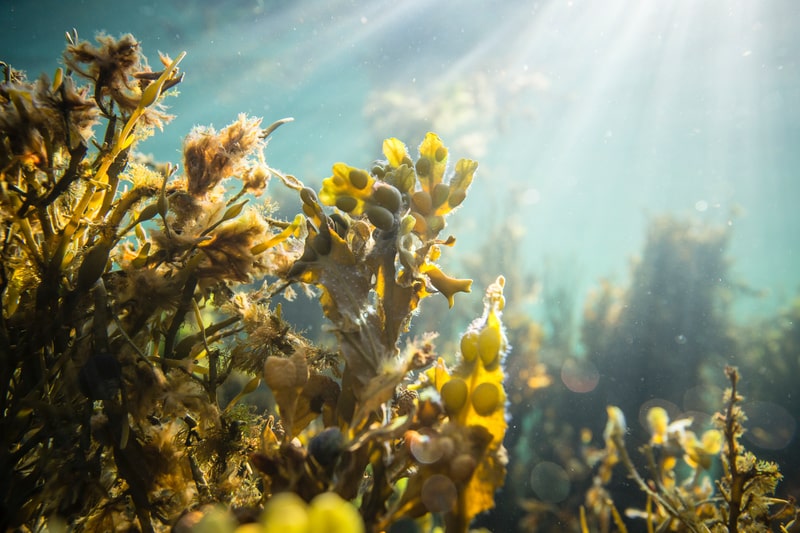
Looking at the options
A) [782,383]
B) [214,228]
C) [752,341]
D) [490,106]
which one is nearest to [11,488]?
[214,228]

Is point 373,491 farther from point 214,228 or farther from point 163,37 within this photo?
point 163,37

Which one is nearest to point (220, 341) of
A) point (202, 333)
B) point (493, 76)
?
point (202, 333)

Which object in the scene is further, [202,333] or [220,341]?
[220,341]

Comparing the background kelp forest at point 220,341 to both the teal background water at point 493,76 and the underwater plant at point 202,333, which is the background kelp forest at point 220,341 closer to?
the underwater plant at point 202,333

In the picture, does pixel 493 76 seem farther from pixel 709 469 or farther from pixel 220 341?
pixel 220 341

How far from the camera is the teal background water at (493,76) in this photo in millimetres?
10898

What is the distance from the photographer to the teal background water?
35.8 feet

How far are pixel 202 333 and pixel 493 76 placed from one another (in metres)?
19.1

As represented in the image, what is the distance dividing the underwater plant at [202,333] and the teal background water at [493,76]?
20.8ft

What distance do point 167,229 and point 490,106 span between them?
19.3 meters

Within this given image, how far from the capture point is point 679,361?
22.3 feet

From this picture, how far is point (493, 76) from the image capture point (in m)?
17.5

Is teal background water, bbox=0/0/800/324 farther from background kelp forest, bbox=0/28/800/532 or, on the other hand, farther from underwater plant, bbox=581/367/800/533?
underwater plant, bbox=581/367/800/533

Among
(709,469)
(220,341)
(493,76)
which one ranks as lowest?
(709,469)
